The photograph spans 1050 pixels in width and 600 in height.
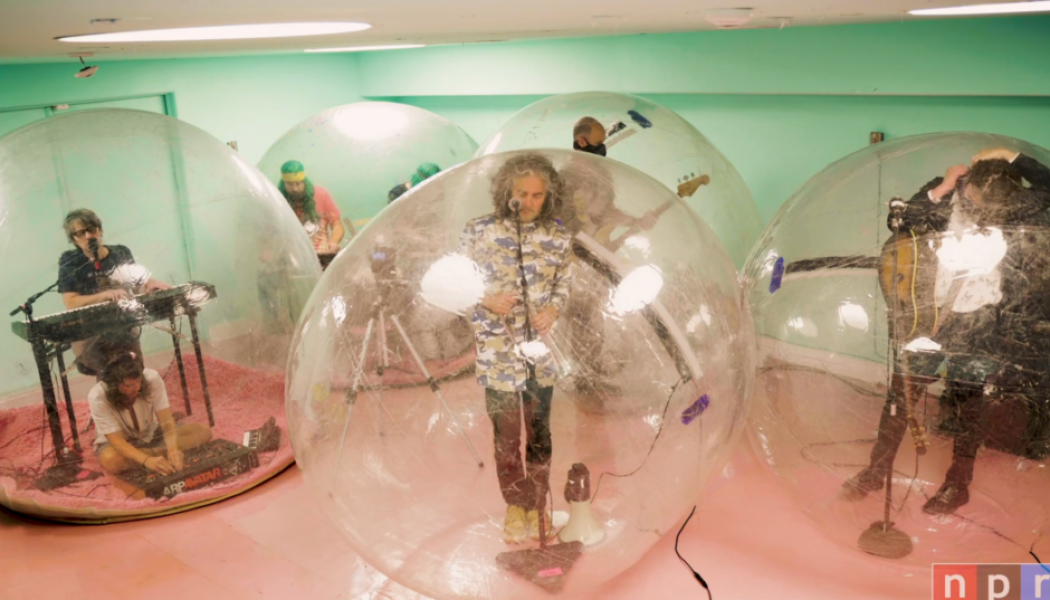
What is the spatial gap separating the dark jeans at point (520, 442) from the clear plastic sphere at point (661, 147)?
2.05 m

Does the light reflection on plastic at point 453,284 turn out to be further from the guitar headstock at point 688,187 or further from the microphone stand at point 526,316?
the guitar headstock at point 688,187

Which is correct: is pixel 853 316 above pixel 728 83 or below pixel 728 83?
below

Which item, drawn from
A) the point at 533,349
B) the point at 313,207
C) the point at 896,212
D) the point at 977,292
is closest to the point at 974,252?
the point at 977,292

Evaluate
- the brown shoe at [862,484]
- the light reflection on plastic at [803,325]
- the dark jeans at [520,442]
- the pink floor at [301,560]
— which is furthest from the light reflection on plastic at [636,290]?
Result: the pink floor at [301,560]

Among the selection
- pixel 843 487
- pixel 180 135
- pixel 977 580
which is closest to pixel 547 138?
pixel 180 135

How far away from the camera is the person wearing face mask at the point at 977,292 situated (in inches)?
91.1

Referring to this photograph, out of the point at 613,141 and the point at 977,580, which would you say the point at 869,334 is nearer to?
the point at 977,580

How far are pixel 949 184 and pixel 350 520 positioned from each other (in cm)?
196

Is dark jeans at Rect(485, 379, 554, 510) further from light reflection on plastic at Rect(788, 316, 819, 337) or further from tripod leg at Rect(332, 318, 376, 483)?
light reflection on plastic at Rect(788, 316, 819, 337)

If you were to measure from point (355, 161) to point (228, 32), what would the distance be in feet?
6.30

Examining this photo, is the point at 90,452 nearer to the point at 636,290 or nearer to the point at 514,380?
the point at 514,380

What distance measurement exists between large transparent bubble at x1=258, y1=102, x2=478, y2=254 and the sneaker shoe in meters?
2.60

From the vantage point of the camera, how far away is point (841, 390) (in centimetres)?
257

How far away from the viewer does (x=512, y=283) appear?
2.20m
